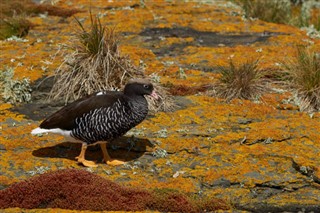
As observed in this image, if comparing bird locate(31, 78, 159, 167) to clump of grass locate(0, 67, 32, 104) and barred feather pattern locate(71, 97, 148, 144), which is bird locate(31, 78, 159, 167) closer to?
barred feather pattern locate(71, 97, 148, 144)

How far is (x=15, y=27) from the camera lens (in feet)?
53.2

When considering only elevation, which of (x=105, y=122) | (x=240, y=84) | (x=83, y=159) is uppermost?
(x=105, y=122)

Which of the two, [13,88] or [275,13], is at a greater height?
[275,13]

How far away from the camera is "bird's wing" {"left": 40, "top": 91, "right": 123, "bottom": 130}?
9.38 m

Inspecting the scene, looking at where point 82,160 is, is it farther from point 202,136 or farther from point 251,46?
point 251,46

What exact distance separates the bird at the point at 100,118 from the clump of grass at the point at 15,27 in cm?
710

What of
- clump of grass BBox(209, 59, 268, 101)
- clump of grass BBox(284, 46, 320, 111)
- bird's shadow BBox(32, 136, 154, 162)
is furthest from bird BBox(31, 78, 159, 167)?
clump of grass BBox(284, 46, 320, 111)

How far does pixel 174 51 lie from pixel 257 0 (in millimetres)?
4677

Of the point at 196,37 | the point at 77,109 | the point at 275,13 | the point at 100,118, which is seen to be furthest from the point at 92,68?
the point at 275,13

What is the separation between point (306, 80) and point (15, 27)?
8.04 m

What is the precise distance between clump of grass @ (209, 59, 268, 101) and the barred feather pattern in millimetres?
3241

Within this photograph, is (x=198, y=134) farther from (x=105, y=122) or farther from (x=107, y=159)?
(x=105, y=122)

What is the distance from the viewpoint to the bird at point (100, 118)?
9250 mm

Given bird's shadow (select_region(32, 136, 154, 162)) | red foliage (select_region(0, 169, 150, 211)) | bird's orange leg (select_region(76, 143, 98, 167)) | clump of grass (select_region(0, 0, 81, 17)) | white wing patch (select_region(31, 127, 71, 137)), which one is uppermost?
clump of grass (select_region(0, 0, 81, 17))
